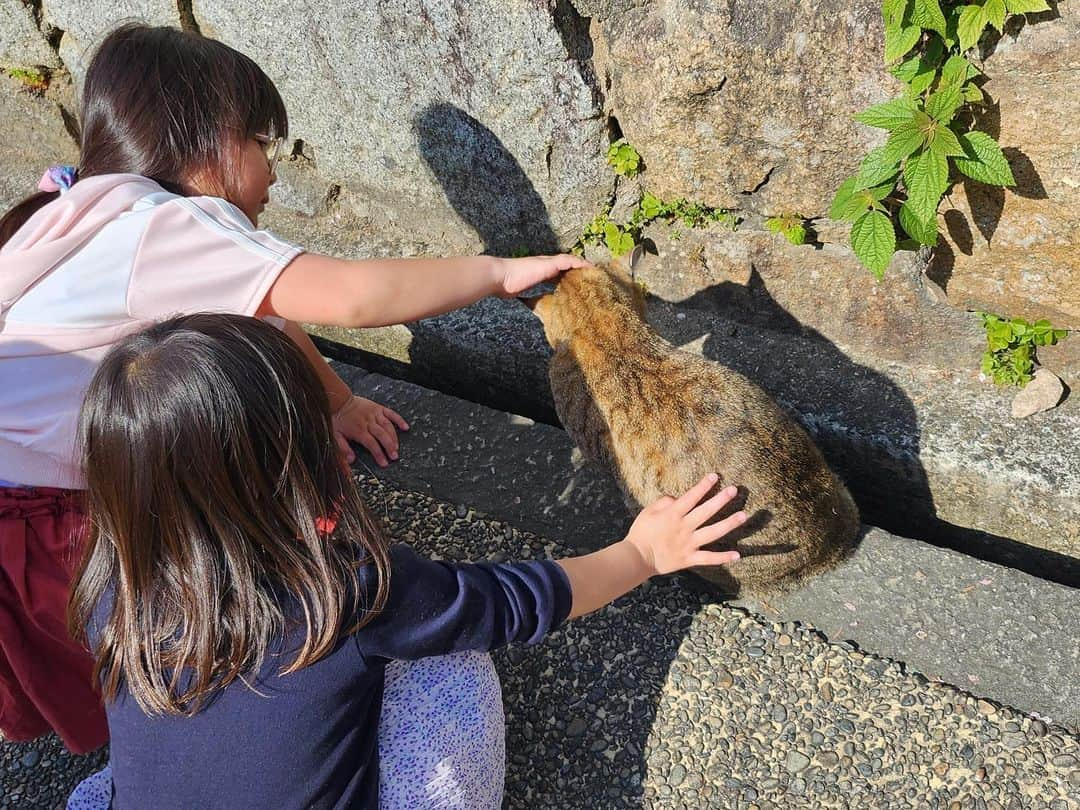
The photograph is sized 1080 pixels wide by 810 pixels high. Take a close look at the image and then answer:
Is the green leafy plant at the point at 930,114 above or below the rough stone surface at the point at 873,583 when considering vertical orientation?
above

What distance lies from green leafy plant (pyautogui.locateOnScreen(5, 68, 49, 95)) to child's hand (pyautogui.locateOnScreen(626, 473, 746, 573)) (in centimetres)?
421

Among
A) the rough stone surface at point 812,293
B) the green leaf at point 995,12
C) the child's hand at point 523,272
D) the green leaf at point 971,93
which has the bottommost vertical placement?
the rough stone surface at point 812,293

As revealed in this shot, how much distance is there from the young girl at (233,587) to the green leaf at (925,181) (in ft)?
5.23

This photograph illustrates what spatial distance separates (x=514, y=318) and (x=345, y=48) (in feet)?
3.92

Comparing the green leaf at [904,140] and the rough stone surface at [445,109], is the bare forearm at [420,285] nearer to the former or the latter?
the rough stone surface at [445,109]

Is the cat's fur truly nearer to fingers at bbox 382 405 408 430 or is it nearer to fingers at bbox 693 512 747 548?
fingers at bbox 693 512 747 548

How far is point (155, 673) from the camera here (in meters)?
1.84

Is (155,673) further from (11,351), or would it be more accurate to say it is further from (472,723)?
(11,351)

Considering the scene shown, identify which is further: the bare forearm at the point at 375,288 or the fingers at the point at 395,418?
the fingers at the point at 395,418

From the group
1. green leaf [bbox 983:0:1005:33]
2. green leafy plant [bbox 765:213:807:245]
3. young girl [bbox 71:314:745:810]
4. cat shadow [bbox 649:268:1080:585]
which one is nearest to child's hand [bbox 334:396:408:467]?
cat shadow [bbox 649:268:1080:585]

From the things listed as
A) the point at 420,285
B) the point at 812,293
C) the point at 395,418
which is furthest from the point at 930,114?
the point at 395,418

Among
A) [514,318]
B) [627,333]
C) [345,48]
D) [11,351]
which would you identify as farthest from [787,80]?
[11,351]

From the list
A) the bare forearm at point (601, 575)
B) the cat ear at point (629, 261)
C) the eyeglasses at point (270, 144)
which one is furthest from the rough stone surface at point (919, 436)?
the eyeglasses at point (270, 144)

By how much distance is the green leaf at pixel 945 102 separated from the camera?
2379 mm
